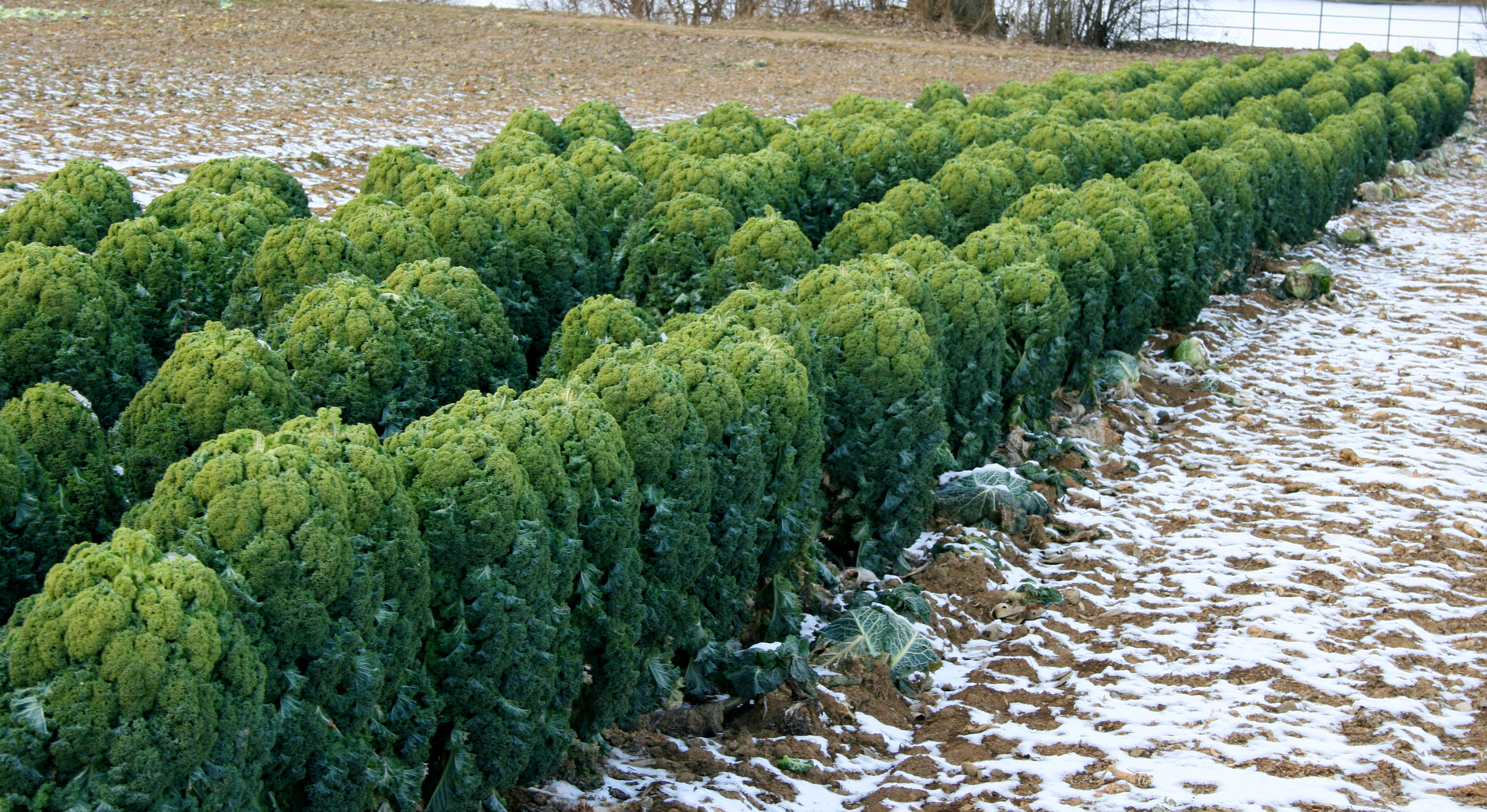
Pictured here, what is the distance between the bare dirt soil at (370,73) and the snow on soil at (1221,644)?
7.62 m

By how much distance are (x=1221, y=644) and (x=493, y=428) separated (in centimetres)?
394

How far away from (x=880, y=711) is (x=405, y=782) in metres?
2.46

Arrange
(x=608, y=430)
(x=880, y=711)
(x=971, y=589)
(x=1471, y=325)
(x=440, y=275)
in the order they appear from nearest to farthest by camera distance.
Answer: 1. (x=608, y=430)
2. (x=880, y=711)
3. (x=440, y=275)
4. (x=971, y=589)
5. (x=1471, y=325)

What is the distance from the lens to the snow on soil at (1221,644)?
205 inches

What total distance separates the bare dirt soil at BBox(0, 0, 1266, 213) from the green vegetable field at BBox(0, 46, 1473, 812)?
4329 millimetres

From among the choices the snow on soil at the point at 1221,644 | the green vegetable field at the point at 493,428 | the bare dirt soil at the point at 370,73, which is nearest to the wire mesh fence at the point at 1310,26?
the bare dirt soil at the point at 370,73

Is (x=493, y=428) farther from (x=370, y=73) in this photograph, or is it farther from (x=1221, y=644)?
(x=370, y=73)

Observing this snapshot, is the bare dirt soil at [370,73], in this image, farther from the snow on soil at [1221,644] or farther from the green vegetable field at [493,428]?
the snow on soil at [1221,644]

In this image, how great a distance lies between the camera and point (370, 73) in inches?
778

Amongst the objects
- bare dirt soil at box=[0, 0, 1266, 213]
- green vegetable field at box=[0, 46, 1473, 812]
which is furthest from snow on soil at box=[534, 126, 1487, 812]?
bare dirt soil at box=[0, 0, 1266, 213]

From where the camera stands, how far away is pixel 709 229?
819cm

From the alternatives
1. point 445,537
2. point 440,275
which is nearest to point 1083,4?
point 440,275

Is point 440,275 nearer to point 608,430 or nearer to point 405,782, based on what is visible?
point 608,430

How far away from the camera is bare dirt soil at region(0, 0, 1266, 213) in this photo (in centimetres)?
1351
